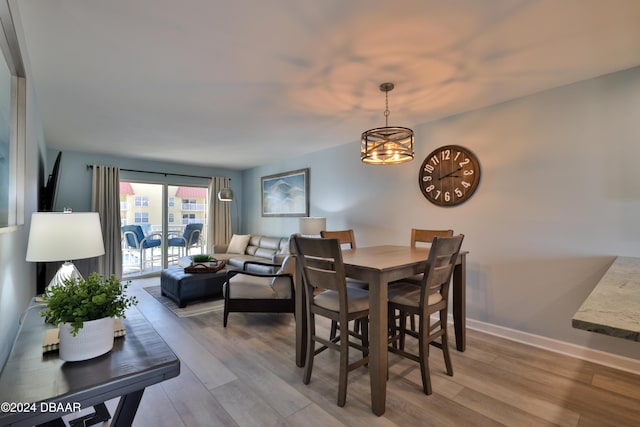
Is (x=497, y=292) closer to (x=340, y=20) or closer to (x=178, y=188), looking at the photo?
(x=340, y=20)

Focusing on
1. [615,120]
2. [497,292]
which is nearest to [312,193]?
[497,292]

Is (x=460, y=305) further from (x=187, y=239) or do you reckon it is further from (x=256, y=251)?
(x=187, y=239)

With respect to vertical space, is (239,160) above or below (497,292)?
above

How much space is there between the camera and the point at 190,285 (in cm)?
386

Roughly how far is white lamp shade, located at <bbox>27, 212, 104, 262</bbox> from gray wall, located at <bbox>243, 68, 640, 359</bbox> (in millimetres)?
3153

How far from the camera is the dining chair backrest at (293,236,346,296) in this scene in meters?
1.86

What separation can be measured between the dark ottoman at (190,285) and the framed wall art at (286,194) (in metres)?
1.80

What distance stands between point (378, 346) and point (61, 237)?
1.88 meters

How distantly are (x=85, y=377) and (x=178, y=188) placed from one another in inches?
230

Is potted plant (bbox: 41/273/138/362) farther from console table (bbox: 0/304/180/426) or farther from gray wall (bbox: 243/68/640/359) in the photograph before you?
gray wall (bbox: 243/68/640/359)

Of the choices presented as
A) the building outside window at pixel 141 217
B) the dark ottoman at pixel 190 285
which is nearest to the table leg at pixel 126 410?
the dark ottoman at pixel 190 285

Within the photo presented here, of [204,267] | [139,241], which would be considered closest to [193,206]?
[139,241]

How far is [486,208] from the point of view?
302cm

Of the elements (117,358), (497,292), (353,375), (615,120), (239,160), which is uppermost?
(239,160)
